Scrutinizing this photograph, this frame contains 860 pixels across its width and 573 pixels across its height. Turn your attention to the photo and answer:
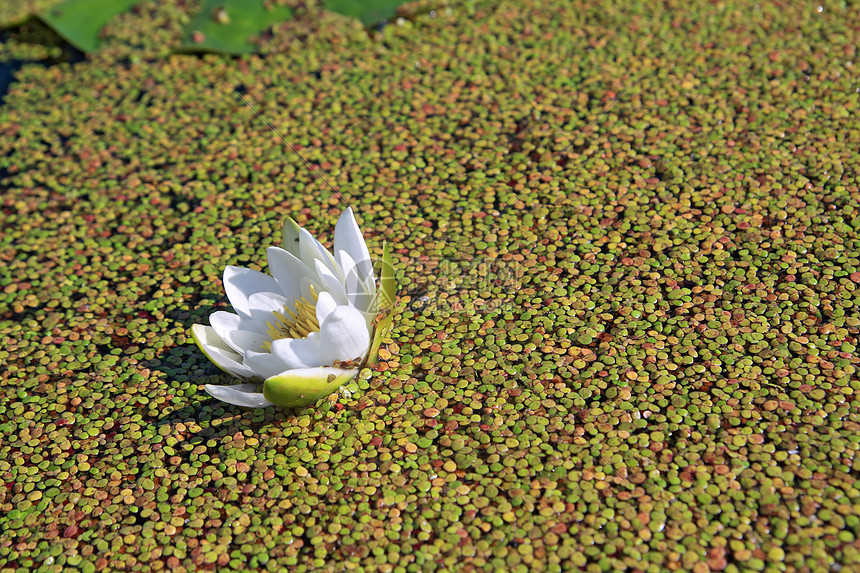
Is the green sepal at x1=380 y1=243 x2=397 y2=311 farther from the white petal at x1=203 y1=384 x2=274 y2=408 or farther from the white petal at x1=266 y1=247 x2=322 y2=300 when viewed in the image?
the white petal at x1=203 y1=384 x2=274 y2=408

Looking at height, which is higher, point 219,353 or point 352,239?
point 352,239

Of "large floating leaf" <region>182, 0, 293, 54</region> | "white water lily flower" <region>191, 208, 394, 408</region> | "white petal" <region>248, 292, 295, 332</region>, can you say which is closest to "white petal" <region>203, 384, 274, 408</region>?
"white water lily flower" <region>191, 208, 394, 408</region>

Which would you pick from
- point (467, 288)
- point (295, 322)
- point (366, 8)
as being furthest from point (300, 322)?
point (366, 8)

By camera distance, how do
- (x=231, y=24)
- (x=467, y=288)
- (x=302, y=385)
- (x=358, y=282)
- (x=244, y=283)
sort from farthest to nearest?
(x=231, y=24) < (x=467, y=288) < (x=244, y=283) < (x=358, y=282) < (x=302, y=385)

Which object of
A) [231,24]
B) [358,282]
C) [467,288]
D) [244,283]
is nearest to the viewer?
[358,282]

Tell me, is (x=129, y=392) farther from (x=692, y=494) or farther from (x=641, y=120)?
(x=641, y=120)

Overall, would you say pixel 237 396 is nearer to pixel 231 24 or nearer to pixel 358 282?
pixel 358 282

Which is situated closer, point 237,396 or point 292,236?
point 237,396
